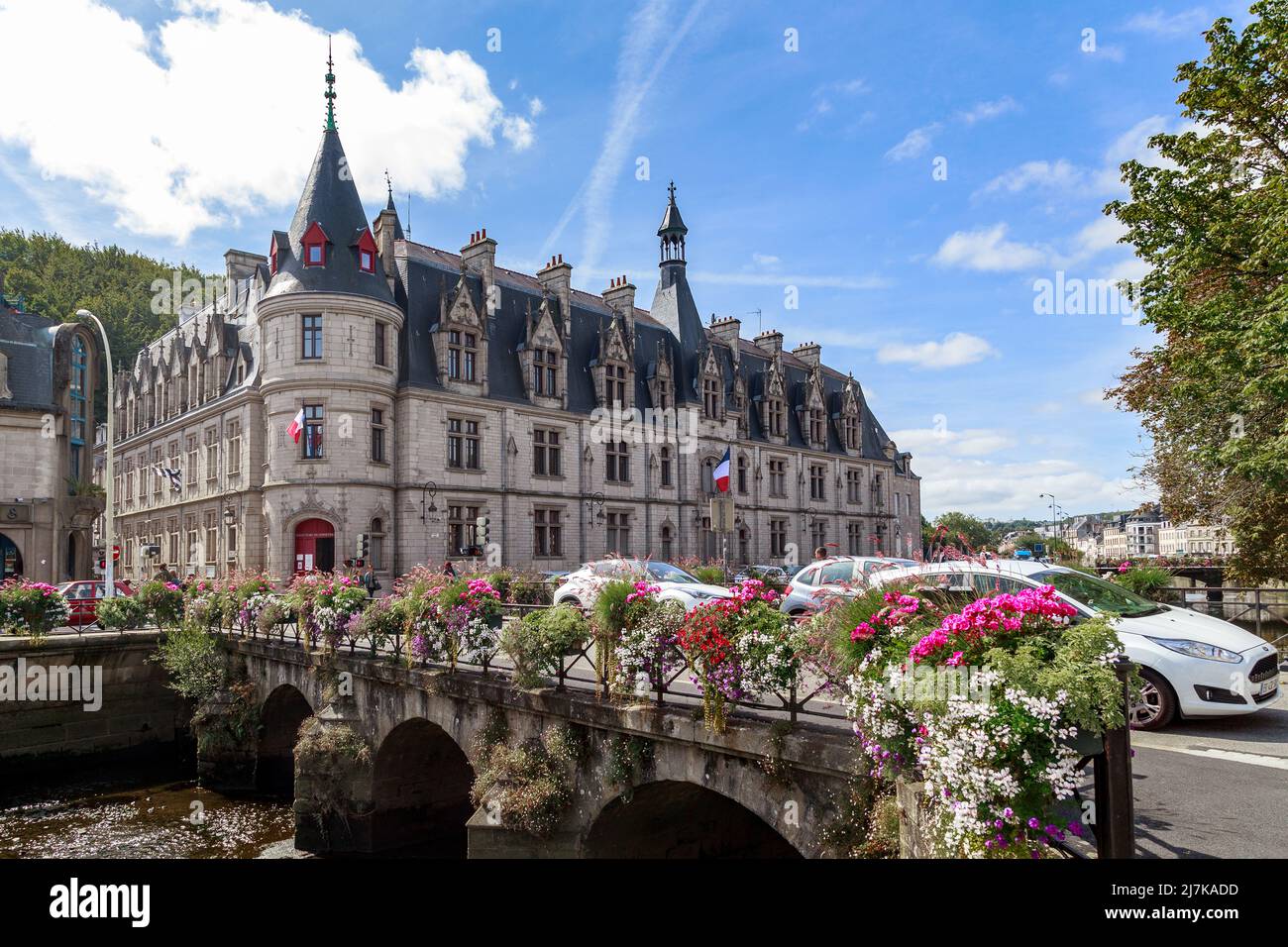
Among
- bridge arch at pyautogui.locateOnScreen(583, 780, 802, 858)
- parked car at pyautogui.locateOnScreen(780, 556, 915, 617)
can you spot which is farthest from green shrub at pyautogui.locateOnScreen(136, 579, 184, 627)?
bridge arch at pyautogui.locateOnScreen(583, 780, 802, 858)

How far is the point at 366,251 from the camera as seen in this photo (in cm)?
3194

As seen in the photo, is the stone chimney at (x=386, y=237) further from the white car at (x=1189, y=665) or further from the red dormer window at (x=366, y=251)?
the white car at (x=1189, y=665)

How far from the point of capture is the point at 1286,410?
17281 mm

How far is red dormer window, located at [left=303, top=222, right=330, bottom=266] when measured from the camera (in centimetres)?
3100

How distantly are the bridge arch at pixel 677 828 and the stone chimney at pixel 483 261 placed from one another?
2902 cm

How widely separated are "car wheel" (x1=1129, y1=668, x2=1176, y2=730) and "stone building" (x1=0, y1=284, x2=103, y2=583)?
125ft

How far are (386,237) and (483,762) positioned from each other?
28029 mm

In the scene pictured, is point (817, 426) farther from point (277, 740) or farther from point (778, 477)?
point (277, 740)

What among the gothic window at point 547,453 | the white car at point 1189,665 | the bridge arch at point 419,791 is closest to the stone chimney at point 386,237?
the gothic window at point 547,453

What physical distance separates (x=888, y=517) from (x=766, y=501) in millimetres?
14253

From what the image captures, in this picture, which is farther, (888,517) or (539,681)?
(888,517)

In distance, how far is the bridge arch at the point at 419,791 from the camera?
47.4ft

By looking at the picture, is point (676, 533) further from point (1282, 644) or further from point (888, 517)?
point (1282, 644)
